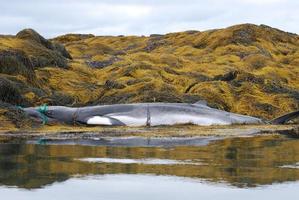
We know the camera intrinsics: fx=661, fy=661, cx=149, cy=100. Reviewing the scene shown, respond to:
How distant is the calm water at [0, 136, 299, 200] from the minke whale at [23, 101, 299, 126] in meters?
4.65

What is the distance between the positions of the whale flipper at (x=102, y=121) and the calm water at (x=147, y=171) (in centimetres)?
448

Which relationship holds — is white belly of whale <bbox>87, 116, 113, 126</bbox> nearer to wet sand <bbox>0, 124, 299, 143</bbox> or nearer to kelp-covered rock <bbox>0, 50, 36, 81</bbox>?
wet sand <bbox>0, 124, 299, 143</bbox>

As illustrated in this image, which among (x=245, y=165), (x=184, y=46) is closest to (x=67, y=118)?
(x=245, y=165)

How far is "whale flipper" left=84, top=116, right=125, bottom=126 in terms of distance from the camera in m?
16.1

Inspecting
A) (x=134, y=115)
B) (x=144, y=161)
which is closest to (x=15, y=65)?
(x=134, y=115)

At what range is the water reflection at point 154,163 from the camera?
7574mm

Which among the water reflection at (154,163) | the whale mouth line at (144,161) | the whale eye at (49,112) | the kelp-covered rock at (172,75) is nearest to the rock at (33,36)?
the kelp-covered rock at (172,75)

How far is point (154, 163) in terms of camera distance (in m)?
8.88

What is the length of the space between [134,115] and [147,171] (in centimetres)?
838

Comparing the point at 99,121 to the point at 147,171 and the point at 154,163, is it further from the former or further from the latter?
the point at 147,171

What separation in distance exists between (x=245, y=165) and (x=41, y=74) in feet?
55.5

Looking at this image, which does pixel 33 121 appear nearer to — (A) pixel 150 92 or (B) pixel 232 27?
(A) pixel 150 92

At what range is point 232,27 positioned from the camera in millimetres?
43688

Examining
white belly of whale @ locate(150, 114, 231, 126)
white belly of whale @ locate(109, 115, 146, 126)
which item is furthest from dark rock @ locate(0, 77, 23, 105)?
white belly of whale @ locate(150, 114, 231, 126)
